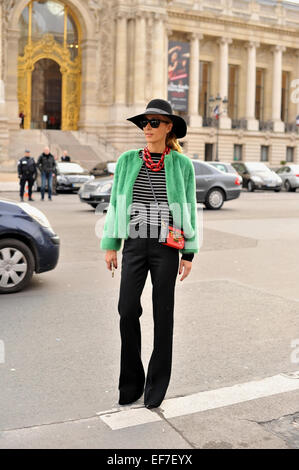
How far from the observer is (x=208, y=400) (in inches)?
173

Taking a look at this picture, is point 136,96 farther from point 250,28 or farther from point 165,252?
point 165,252

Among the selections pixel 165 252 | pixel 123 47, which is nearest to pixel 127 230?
pixel 165 252

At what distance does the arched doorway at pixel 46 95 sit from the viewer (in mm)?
48500

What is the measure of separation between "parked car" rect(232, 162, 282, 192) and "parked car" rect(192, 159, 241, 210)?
41.7ft

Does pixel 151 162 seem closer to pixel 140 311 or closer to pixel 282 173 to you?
pixel 140 311

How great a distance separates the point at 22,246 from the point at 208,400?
408 cm

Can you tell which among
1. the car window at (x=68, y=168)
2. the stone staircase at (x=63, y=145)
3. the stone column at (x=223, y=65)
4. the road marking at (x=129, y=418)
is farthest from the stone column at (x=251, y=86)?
the road marking at (x=129, y=418)

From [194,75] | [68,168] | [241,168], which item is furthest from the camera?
[194,75]

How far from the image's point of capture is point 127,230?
4242mm

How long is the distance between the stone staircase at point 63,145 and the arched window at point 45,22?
22.4 feet

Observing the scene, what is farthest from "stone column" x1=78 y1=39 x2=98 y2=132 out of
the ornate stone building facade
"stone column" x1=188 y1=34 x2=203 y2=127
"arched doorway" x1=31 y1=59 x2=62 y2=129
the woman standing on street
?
the woman standing on street

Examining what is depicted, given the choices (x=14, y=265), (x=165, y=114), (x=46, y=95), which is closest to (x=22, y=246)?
(x=14, y=265)

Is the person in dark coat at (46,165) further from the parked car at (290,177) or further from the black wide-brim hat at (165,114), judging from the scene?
the black wide-brim hat at (165,114)

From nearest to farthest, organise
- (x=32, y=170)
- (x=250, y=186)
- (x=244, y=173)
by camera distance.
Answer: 1. (x=32, y=170)
2. (x=250, y=186)
3. (x=244, y=173)
